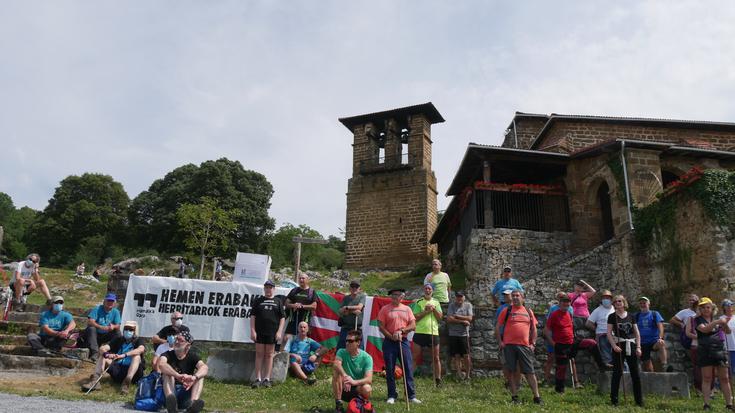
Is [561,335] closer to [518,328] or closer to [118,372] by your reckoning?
[518,328]

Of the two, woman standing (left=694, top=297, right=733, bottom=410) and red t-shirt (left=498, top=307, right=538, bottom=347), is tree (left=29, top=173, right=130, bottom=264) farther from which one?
woman standing (left=694, top=297, right=733, bottom=410)

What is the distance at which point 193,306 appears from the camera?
31.0ft

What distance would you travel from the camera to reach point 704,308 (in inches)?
276

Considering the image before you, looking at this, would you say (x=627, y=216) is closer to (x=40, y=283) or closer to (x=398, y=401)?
(x=398, y=401)

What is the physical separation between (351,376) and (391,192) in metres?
24.2

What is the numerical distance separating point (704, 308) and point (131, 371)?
7.57 meters

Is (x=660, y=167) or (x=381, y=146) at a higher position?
(x=381, y=146)

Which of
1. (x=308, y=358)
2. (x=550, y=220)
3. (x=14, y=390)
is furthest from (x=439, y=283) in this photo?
(x=550, y=220)

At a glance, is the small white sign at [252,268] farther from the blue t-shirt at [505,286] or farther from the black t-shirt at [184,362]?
the blue t-shirt at [505,286]

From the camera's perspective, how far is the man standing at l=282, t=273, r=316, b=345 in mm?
8630

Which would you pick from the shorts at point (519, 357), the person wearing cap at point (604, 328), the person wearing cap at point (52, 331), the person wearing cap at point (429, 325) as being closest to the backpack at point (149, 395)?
the person wearing cap at point (52, 331)

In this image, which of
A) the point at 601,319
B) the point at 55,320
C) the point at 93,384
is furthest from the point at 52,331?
the point at 601,319

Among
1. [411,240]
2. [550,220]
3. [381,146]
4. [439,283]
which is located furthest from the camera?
[381,146]

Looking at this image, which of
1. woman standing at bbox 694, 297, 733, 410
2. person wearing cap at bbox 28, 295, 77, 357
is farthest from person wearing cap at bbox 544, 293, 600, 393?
person wearing cap at bbox 28, 295, 77, 357
